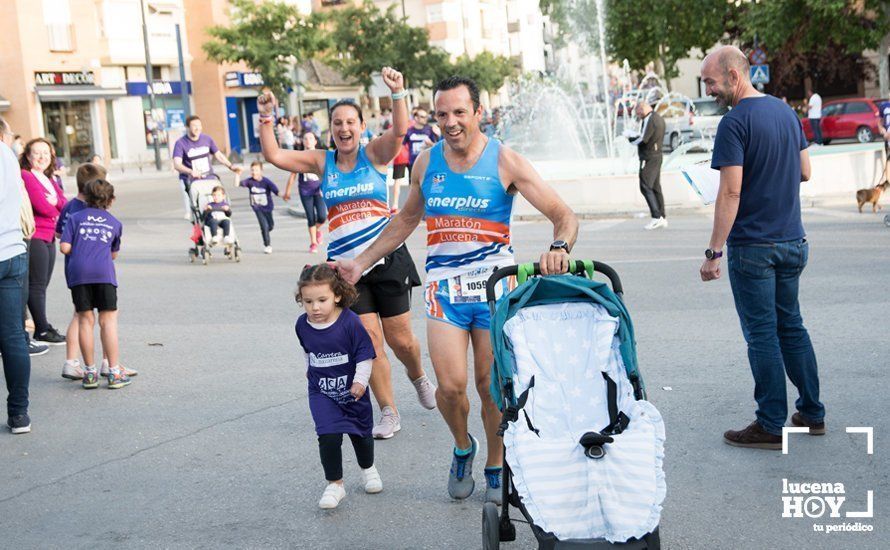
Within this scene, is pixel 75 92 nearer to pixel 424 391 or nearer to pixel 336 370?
pixel 424 391

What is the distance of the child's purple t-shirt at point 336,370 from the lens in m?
5.27

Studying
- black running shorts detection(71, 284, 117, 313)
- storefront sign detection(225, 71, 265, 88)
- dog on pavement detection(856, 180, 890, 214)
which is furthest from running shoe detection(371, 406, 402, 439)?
storefront sign detection(225, 71, 265, 88)

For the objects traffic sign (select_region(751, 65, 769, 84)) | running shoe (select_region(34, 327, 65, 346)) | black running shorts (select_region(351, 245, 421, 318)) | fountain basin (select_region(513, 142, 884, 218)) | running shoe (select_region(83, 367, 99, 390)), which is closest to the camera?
black running shorts (select_region(351, 245, 421, 318))

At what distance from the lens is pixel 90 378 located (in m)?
8.20

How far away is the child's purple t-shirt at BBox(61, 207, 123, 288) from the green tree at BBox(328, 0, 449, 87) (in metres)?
55.0

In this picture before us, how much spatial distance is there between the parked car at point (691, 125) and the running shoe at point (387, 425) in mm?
31357

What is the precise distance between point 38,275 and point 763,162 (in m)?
6.78

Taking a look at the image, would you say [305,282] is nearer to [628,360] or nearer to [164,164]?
[628,360]

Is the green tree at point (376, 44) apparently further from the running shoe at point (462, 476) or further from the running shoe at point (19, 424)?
the running shoe at point (462, 476)

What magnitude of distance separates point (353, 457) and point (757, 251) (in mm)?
2449

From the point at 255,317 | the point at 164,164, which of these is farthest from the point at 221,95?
the point at 255,317

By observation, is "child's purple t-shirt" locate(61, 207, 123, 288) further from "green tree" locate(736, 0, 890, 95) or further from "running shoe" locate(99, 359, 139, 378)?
"green tree" locate(736, 0, 890, 95)

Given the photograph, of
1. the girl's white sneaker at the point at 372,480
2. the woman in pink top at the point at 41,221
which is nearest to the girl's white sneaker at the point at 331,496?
the girl's white sneaker at the point at 372,480

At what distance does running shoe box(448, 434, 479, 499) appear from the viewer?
5246 mm
